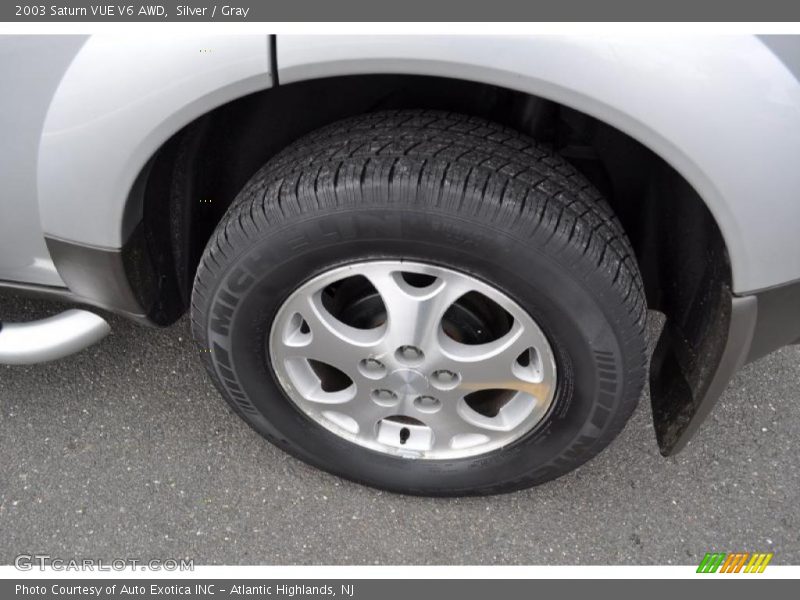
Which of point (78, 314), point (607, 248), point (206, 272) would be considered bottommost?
point (78, 314)

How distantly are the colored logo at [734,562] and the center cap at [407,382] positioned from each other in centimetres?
78

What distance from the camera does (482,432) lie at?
64.0 inches

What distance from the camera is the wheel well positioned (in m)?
1.45

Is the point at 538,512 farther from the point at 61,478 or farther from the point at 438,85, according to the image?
the point at 61,478

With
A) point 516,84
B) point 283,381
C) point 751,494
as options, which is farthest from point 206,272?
point 751,494

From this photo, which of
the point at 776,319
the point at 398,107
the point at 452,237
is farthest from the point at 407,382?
the point at 776,319

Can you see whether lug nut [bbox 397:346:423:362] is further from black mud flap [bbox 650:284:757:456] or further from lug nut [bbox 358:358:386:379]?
black mud flap [bbox 650:284:757:456]

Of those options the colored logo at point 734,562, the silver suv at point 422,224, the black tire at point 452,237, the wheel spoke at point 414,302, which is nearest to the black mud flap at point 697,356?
the silver suv at point 422,224

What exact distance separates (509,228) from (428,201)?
148 millimetres

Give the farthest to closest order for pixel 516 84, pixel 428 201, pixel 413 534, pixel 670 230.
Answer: pixel 413 534 < pixel 670 230 < pixel 428 201 < pixel 516 84

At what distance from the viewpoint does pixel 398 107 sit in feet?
4.95

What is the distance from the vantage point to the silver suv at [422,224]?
3.72ft

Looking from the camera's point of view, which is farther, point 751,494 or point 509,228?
point 751,494

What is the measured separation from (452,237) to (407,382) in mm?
387
